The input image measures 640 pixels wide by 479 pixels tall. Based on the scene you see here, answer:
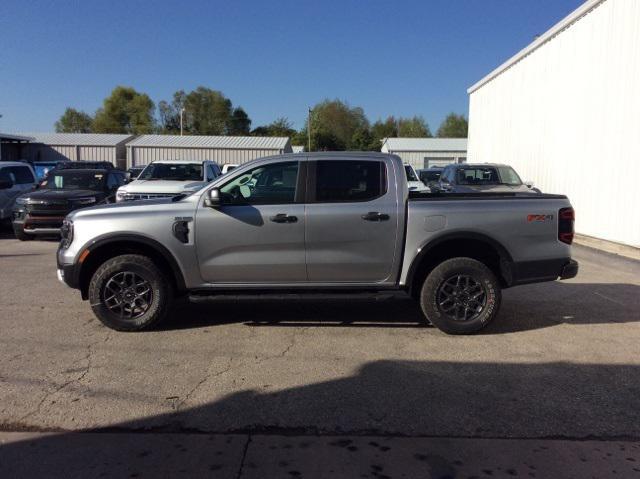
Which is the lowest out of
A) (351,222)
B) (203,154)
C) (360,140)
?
(351,222)

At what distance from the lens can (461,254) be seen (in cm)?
619

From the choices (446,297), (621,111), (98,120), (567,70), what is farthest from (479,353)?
(98,120)

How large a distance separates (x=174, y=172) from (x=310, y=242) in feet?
32.1

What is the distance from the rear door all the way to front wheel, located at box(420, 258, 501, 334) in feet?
1.70

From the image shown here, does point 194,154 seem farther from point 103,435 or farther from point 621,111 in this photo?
point 103,435

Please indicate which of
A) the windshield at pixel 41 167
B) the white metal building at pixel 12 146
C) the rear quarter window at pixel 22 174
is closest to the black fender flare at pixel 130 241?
the rear quarter window at pixel 22 174

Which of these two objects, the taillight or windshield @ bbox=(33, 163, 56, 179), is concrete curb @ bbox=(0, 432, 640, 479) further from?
windshield @ bbox=(33, 163, 56, 179)

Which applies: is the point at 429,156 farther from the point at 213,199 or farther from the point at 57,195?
the point at 213,199

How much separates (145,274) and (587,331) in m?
4.83

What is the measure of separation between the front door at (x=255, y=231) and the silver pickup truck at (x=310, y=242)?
10mm

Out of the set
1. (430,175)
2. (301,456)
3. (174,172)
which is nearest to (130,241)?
(301,456)

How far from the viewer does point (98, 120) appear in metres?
87.1

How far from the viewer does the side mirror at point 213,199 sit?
225 inches

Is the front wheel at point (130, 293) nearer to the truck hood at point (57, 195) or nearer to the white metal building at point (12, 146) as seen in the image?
the truck hood at point (57, 195)
